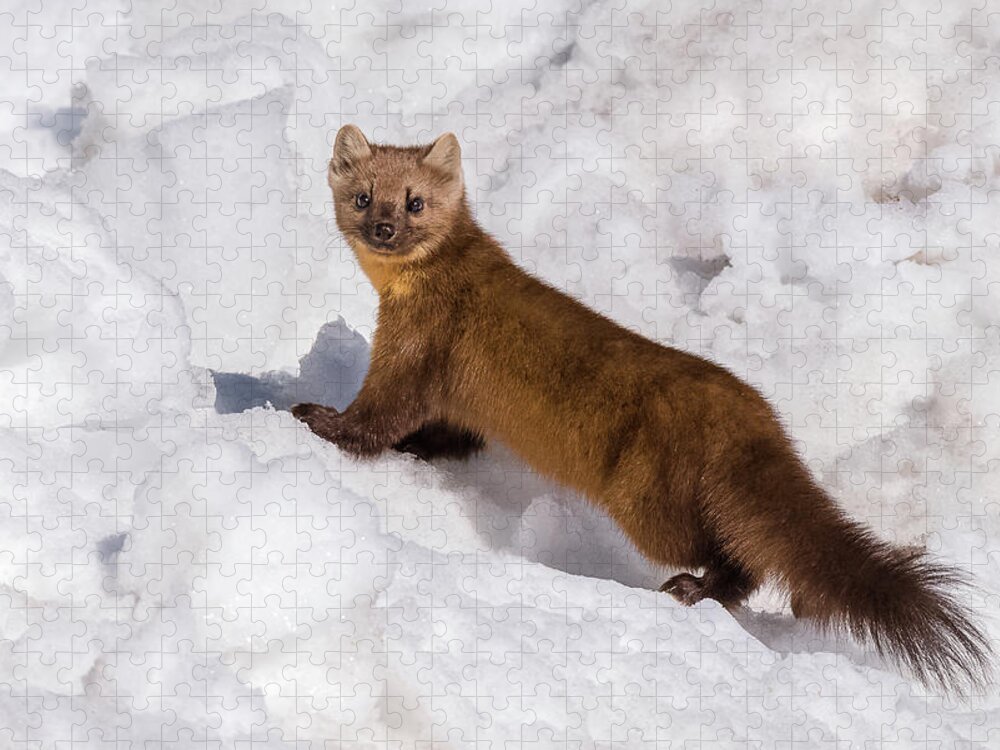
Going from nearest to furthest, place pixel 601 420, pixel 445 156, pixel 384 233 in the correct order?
pixel 601 420, pixel 384 233, pixel 445 156

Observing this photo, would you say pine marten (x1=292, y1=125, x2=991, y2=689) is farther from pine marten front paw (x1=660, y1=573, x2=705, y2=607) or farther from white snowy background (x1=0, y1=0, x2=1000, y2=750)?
white snowy background (x1=0, y1=0, x2=1000, y2=750)

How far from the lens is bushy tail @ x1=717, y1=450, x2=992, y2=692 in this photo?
10.1 ft

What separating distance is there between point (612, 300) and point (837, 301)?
65 centimetres

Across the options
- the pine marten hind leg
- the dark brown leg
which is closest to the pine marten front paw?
A: the pine marten hind leg

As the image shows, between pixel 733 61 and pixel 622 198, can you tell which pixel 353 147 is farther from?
pixel 733 61

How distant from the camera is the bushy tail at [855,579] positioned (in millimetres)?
3078

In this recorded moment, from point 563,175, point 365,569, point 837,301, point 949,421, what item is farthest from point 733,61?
point 365,569

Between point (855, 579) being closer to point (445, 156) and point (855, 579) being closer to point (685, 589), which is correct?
point (685, 589)

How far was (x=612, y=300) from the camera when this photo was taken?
4.47 m

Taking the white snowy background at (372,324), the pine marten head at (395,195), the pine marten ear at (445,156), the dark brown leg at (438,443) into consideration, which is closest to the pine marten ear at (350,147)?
the pine marten head at (395,195)

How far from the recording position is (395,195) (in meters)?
3.81

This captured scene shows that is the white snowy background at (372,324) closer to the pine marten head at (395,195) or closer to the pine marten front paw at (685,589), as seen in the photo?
the pine marten front paw at (685,589)

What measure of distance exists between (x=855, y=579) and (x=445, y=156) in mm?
1515

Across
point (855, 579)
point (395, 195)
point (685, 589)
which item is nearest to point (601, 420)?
point (685, 589)
